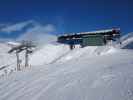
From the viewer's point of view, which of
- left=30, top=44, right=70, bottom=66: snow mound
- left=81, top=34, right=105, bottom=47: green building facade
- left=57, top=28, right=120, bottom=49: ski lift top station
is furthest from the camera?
left=57, top=28, right=120, bottom=49: ski lift top station

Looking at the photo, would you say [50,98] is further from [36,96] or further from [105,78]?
[105,78]

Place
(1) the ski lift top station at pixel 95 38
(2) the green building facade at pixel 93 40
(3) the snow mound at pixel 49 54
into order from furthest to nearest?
(1) the ski lift top station at pixel 95 38 → (2) the green building facade at pixel 93 40 → (3) the snow mound at pixel 49 54

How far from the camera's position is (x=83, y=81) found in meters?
9.50

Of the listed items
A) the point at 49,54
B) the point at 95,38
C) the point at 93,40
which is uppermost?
the point at 95,38

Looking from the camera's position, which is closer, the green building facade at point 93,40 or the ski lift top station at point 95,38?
the green building facade at point 93,40

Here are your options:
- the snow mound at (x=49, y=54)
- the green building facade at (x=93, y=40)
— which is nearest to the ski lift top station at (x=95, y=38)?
the green building facade at (x=93, y=40)

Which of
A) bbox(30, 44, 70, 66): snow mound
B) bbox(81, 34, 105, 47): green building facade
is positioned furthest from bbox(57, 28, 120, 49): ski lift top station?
bbox(30, 44, 70, 66): snow mound

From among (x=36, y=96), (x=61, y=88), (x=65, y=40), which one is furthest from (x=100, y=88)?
(x=65, y=40)

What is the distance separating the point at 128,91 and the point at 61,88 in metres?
3.45

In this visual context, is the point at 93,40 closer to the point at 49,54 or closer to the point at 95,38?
the point at 95,38

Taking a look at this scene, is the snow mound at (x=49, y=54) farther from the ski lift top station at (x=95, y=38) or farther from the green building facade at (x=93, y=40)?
the green building facade at (x=93, y=40)

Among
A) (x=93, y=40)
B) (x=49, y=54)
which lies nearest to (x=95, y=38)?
(x=93, y=40)

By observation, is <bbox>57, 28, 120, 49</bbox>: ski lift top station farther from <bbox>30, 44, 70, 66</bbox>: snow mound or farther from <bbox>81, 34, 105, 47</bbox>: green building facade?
<bbox>30, 44, 70, 66</bbox>: snow mound

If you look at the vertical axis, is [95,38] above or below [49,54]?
above
